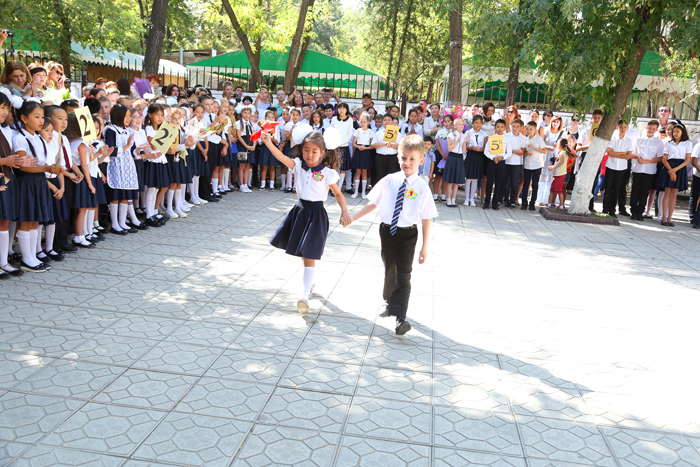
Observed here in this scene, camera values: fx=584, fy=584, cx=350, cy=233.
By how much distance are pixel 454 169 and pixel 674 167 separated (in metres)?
4.43

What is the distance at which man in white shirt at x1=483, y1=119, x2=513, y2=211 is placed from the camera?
11.6m

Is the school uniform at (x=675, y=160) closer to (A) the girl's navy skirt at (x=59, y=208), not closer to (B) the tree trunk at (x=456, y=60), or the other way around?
(B) the tree trunk at (x=456, y=60)

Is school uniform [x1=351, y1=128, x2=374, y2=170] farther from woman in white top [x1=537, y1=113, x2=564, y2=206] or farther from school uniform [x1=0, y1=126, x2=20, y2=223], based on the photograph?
school uniform [x1=0, y1=126, x2=20, y2=223]

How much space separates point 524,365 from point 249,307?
2.43 m

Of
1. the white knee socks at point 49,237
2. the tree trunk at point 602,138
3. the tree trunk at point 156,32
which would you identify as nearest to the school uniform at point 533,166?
the tree trunk at point 602,138

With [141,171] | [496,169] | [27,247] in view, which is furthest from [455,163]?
[27,247]

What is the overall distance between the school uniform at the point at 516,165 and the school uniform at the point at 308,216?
294 inches

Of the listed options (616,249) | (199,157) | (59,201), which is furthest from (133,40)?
(616,249)

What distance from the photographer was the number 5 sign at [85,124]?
257 inches

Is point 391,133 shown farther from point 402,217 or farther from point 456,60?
point 402,217

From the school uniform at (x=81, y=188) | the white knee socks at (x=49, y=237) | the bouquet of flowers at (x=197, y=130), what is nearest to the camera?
the white knee socks at (x=49, y=237)

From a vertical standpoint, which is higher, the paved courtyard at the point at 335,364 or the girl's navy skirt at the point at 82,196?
the girl's navy skirt at the point at 82,196

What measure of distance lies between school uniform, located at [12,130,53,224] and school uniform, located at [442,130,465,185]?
804cm

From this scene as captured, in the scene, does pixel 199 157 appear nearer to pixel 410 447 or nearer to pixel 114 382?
pixel 114 382
